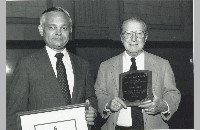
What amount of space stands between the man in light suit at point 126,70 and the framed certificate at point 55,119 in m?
0.23

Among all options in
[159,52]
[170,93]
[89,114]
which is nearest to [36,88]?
[89,114]

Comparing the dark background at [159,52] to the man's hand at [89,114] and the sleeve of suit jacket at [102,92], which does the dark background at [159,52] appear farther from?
A: the man's hand at [89,114]

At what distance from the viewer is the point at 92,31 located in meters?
3.07

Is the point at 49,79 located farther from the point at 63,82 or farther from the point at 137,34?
the point at 137,34

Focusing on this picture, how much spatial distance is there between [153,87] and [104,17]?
4.56 feet

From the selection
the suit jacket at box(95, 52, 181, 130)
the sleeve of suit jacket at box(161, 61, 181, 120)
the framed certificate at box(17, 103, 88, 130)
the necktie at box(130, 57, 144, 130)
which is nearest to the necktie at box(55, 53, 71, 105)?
the framed certificate at box(17, 103, 88, 130)

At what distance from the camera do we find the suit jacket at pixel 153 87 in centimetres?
169

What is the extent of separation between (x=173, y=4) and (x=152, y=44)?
1.80 feet

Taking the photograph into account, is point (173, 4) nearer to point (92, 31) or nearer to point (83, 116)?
point (92, 31)

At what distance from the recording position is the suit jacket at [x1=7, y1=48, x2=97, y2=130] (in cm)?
153

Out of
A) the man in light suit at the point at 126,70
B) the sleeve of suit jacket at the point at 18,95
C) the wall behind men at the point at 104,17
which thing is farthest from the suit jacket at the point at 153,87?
the wall behind men at the point at 104,17

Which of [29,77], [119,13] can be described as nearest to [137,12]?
[119,13]

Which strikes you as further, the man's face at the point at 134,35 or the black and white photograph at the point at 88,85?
the man's face at the point at 134,35

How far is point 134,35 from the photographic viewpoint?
5.60ft
